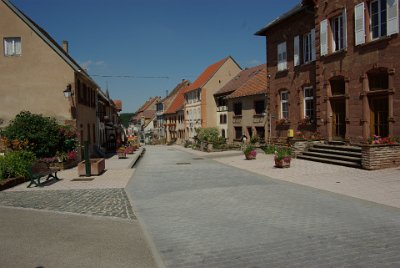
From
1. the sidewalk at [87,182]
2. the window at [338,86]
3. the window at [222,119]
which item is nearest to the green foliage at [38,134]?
the sidewalk at [87,182]

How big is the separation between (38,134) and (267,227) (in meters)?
15.9

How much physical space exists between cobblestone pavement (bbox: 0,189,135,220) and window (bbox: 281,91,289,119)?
50.4ft

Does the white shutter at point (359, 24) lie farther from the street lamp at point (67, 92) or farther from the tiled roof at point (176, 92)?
the tiled roof at point (176, 92)

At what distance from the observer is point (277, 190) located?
1172 cm

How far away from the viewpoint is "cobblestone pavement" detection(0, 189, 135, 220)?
9586mm

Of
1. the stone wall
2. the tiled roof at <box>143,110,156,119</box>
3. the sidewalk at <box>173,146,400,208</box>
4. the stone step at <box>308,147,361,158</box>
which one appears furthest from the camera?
the tiled roof at <box>143,110,156,119</box>

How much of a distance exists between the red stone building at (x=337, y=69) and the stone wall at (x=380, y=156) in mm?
1389

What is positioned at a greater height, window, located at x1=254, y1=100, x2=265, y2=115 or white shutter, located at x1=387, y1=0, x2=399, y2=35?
white shutter, located at x1=387, y1=0, x2=399, y2=35

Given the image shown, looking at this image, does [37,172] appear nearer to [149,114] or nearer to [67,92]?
[67,92]

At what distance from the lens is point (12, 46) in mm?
22094

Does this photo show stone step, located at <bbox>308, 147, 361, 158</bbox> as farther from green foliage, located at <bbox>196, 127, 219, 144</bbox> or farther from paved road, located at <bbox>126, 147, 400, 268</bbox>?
green foliage, located at <bbox>196, 127, 219, 144</bbox>

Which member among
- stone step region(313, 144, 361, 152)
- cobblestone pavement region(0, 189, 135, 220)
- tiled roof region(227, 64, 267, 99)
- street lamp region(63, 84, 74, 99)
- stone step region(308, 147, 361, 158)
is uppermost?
tiled roof region(227, 64, 267, 99)

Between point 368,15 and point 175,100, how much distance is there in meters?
57.4

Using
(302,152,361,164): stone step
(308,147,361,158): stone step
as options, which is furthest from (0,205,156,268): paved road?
(308,147,361,158): stone step
